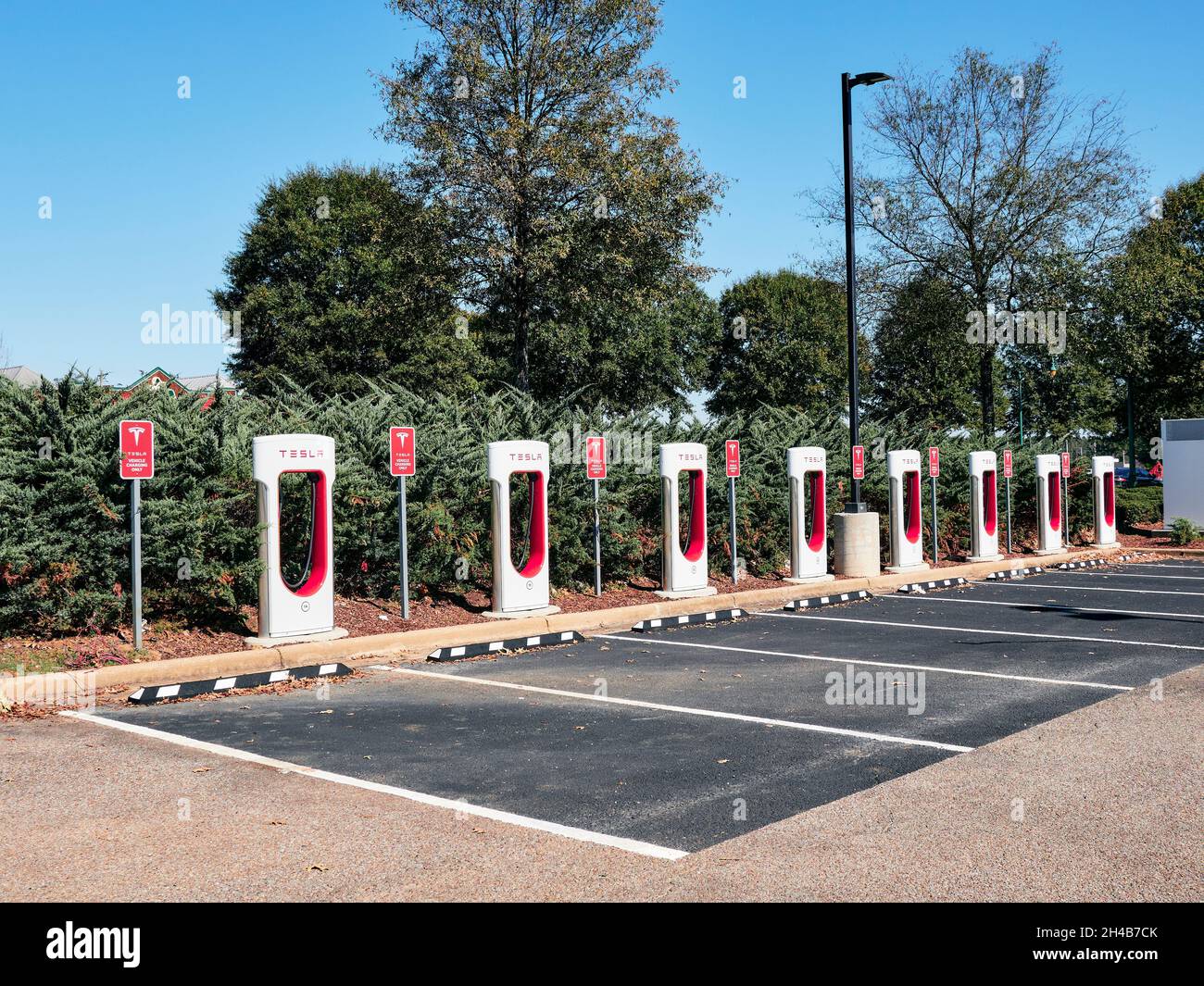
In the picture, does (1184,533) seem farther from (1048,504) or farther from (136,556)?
(136,556)

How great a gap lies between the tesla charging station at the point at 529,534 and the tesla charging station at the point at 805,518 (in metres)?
4.83

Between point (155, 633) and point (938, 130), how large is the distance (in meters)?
24.6

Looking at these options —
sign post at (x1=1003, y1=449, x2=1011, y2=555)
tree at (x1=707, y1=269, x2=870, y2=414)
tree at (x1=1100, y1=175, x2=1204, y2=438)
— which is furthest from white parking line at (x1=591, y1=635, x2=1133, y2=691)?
tree at (x1=707, y1=269, x2=870, y2=414)

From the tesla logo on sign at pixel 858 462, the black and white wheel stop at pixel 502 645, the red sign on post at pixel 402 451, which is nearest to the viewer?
the black and white wheel stop at pixel 502 645

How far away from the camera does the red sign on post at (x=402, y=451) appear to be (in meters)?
11.5

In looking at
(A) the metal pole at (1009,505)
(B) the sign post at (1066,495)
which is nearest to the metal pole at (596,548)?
(A) the metal pole at (1009,505)

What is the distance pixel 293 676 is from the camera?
9383 mm

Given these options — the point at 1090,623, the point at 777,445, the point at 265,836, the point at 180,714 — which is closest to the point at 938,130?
the point at 777,445

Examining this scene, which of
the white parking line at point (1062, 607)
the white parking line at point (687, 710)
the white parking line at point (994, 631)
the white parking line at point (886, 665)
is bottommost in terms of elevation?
the white parking line at point (687, 710)

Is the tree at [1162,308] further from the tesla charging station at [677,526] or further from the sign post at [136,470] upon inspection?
the sign post at [136,470]

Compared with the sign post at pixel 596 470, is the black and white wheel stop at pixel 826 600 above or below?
below

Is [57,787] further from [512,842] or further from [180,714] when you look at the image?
[512,842]

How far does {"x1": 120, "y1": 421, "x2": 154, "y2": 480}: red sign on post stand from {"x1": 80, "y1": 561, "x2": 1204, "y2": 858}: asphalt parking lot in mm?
2185

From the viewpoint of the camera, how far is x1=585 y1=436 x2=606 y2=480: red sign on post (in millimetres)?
13625
